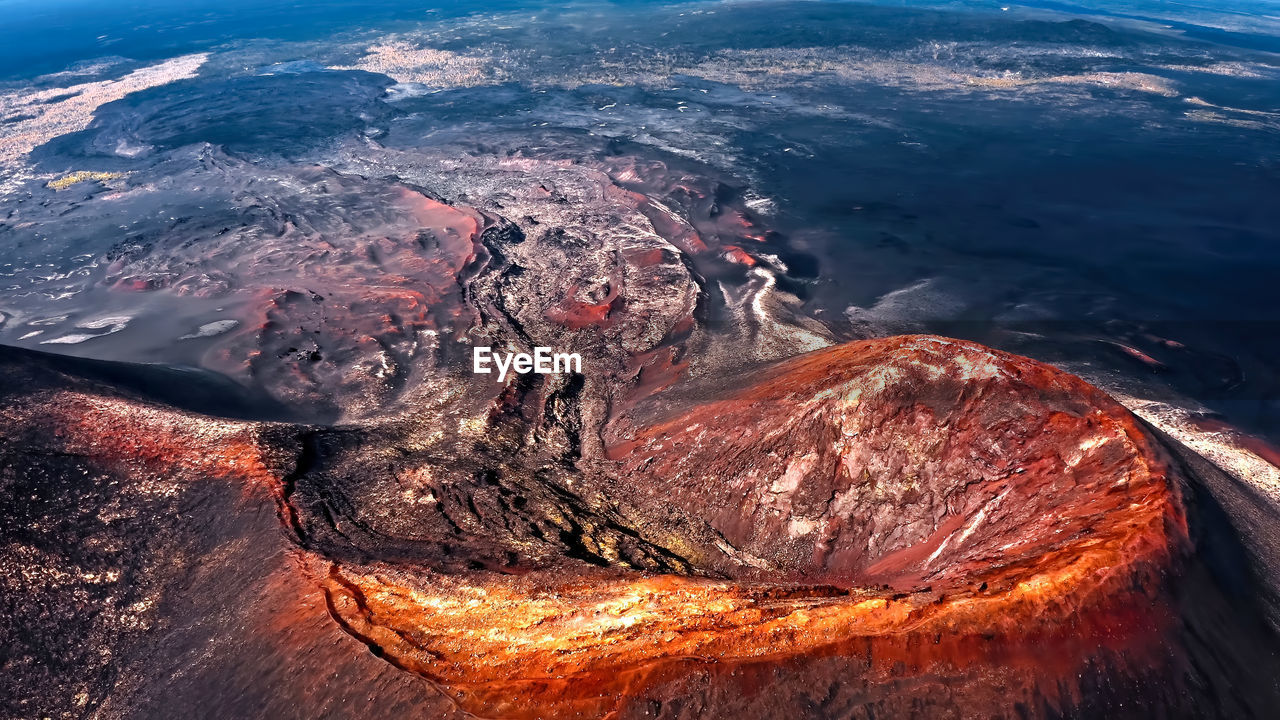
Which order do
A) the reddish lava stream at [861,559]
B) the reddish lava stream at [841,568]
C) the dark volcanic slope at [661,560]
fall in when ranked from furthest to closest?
the reddish lava stream at [861,559], the dark volcanic slope at [661,560], the reddish lava stream at [841,568]

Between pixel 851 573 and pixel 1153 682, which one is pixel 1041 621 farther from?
pixel 851 573

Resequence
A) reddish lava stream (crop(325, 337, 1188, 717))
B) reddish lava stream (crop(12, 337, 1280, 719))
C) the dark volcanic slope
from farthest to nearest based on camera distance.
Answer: reddish lava stream (crop(325, 337, 1188, 717)) < the dark volcanic slope < reddish lava stream (crop(12, 337, 1280, 719))

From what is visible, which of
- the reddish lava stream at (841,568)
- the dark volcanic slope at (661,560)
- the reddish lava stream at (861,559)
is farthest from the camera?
the reddish lava stream at (861,559)

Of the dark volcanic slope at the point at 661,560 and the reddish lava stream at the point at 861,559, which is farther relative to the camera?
the reddish lava stream at the point at 861,559

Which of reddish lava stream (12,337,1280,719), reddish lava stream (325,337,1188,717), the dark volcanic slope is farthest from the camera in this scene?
reddish lava stream (325,337,1188,717)

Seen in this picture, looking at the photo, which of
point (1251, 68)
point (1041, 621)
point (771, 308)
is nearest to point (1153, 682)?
point (1041, 621)

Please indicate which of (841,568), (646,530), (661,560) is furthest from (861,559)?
(646,530)

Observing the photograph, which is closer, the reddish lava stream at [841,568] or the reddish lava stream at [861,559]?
the reddish lava stream at [841,568]

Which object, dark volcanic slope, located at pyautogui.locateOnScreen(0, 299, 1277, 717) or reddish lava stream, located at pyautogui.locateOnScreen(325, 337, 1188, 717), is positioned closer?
dark volcanic slope, located at pyautogui.locateOnScreen(0, 299, 1277, 717)

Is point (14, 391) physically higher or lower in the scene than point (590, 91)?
lower
